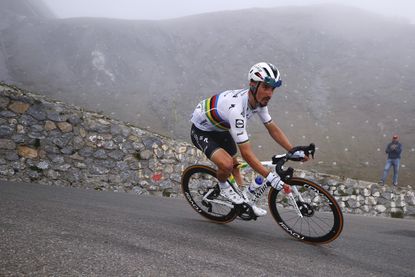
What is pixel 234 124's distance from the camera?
4.08 meters

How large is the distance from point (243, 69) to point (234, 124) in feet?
94.3

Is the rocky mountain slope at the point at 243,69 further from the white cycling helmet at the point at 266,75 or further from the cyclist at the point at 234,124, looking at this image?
the white cycling helmet at the point at 266,75

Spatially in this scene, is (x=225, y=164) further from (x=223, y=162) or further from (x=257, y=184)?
(x=257, y=184)

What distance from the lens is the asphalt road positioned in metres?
2.41

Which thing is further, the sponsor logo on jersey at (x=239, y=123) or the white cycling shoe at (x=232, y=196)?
the white cycling shoe at (x=232, y=196)

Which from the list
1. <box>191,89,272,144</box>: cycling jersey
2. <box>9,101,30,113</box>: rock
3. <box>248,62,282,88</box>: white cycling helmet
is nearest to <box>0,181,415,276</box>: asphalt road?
<box>191,89,272,144</box>: cycling jersey

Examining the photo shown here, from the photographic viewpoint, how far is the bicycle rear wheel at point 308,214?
4055 millimetres

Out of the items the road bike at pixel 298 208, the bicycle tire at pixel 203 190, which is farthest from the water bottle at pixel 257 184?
the bicycle tire at pixel 203 190

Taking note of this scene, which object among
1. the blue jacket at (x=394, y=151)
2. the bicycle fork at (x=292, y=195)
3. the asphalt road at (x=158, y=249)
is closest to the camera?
the asphalt road at (x=158, y=249)

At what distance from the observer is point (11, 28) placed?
36.3 metres

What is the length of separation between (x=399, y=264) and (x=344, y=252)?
1.77 feet

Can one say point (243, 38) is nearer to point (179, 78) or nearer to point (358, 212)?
point (179, 78)

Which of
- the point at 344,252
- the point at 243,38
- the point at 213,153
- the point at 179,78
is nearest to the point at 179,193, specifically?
the point at 213,153

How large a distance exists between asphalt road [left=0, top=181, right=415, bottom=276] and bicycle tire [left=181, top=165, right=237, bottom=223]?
0.24 meters
